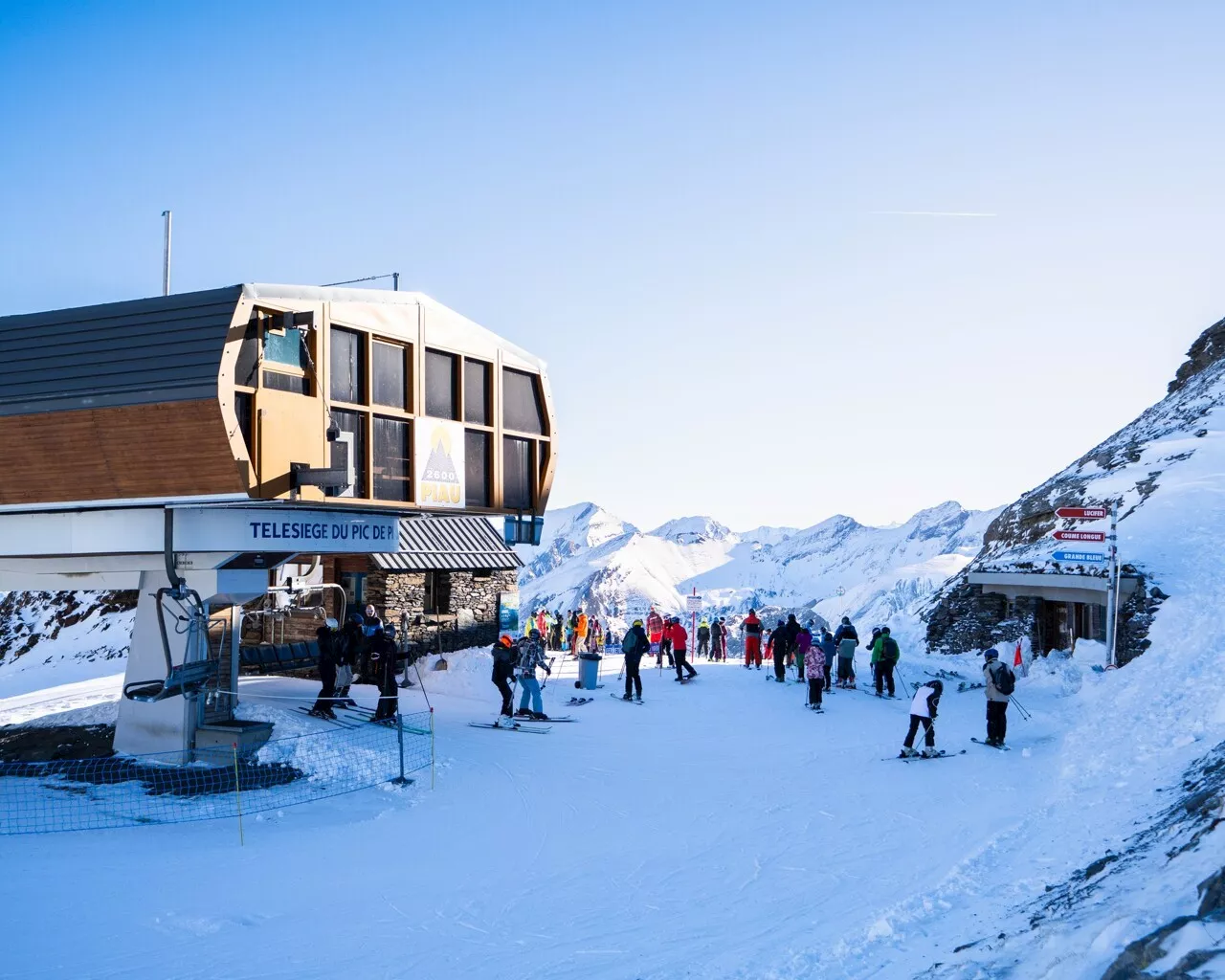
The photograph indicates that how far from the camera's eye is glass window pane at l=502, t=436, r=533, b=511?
16297 millimetres

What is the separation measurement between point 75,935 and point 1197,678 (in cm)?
1314

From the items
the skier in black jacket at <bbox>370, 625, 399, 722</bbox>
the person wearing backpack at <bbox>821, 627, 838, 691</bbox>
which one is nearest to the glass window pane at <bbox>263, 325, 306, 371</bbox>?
the skier in black jacket at <bbox>370, 625, 399, 722</bbox>

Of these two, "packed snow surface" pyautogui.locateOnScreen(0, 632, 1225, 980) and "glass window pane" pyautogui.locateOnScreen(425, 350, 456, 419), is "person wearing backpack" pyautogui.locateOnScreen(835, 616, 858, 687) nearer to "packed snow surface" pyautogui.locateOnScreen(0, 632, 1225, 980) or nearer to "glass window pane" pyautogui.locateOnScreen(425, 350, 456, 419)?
"packed snow surface" pyautogui.locateOnScreen(0, 632, 1225, 980)

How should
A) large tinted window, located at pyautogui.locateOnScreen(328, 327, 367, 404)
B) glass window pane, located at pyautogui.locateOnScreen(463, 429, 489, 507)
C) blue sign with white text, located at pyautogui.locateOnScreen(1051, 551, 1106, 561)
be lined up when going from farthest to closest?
blue sign with white text, located at pyautogui.locateOnScreen(1051, 551, 1106, 561) → glass window pane, located at pyautogui.locateOnScreen(463, 429, 489, 507) → large tinted window, located at pyautogui.locateOnScreen(328, 327, 367, 404)

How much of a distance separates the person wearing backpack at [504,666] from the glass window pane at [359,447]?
11.4 ft

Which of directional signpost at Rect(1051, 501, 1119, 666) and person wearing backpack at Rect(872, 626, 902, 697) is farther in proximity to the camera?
person wearing backpack at Rect(872, 626, 902, 697)

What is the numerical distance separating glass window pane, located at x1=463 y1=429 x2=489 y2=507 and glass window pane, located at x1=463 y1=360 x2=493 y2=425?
9.8 inches

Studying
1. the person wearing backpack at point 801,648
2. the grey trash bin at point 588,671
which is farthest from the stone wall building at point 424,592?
the person wearing backpack at point 801,648

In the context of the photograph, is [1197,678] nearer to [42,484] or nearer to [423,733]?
[423,733]

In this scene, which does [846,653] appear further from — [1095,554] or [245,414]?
[245,414]

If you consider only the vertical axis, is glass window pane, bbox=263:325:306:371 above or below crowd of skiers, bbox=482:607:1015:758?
above

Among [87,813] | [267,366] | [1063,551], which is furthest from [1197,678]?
[87,813]

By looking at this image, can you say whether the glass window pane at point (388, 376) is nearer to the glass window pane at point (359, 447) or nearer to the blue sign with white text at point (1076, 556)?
the glass window pane at point (359, 447)

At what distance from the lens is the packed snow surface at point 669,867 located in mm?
6629
